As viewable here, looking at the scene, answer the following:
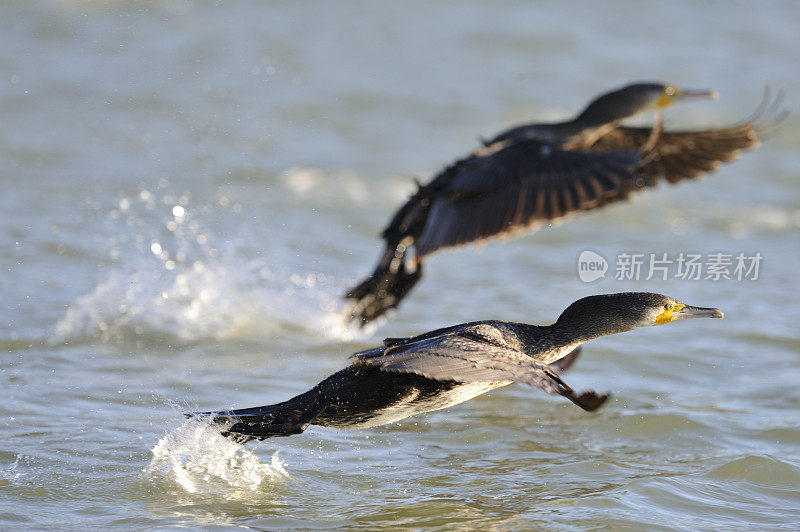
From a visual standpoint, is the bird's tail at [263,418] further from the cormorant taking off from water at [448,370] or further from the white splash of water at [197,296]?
the white splash of water at [197,296]

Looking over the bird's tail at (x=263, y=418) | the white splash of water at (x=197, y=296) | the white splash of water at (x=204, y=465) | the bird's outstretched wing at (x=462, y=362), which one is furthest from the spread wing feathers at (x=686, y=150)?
the white splash of water at (x=204, y=465)

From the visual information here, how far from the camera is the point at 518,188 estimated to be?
21.1 feet

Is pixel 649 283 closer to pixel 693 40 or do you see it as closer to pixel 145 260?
pixel 145 260

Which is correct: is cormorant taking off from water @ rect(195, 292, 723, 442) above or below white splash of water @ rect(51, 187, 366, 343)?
below

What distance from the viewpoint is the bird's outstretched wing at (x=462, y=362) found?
4055 millimetres

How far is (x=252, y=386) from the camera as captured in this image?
6324 mm

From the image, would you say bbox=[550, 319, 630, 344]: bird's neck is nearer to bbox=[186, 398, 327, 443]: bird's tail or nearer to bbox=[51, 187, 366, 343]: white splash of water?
bbox=[186, 398, 327, 443]: bird's tail

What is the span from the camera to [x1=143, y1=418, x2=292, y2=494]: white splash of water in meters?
4.84

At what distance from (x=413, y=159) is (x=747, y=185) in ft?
12.6

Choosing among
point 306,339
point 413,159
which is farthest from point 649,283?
point 413,159

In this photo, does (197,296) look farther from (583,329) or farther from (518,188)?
(583,329)

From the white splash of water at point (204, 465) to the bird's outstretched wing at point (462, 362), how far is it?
0.84 metres

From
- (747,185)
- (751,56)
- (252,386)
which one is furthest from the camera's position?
(751,56)

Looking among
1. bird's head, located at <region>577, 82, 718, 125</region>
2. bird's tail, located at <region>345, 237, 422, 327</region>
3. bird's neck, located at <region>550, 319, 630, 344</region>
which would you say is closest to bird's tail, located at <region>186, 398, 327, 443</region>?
bird's neck, located at <region>550, 319, 630, 344</region>
